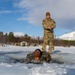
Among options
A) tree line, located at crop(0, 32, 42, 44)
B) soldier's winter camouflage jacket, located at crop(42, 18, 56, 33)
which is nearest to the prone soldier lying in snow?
soldier's winter camouflage jacket, located at crop(42, 18, 56, 33)

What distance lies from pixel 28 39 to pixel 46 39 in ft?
53.9

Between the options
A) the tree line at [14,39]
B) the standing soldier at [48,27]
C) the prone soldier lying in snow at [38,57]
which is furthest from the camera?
the tree line at [14,39]

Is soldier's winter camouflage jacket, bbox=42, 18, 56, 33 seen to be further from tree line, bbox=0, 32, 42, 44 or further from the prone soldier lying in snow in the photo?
tree line, bbox=0, 32, 42, 44

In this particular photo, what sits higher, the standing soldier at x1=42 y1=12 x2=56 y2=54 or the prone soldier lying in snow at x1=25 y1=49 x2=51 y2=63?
the standing soldier at x1=42 y1=12 x2=56 y2=54

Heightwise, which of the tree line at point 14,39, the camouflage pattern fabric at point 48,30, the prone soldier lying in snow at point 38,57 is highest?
the tree line at point 14,39

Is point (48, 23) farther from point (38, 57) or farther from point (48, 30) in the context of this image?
point (38, 57)

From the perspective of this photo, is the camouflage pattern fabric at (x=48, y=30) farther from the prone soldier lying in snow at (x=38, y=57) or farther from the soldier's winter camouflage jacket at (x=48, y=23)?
the prone soldier lying in snow at (x=38, y=57)

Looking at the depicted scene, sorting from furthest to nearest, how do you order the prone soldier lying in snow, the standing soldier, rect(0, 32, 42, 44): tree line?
1. rect(0, 32, 42, 44): tree line
2. the standing soldier
3. the prone soldier lying in snow

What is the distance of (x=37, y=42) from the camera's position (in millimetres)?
27375

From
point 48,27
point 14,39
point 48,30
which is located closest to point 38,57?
point 48,27

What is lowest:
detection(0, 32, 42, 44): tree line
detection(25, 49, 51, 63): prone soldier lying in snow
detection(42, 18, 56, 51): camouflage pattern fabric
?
detection(25, 49, 51, 63): prone soldier lying in snow

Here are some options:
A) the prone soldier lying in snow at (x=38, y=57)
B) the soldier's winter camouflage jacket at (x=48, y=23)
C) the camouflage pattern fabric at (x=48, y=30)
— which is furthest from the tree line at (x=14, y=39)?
the prone soldier lying in snow at (x=38, y=57)

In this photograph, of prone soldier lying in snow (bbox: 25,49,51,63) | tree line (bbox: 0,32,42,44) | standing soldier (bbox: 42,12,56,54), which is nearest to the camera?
prone soldier lying in snow (bbox: 25,49,51,63)

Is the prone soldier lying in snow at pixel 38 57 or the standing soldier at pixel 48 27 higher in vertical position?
the standing soldier at pixel 48 27
